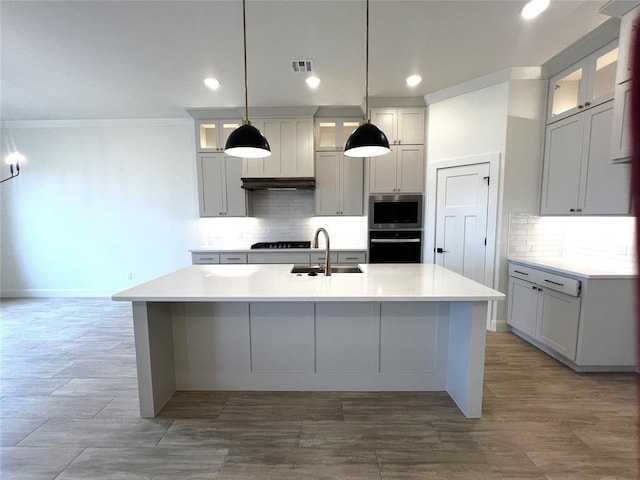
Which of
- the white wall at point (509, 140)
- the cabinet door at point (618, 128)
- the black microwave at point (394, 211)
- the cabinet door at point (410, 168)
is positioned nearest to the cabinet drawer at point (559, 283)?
the white wall at point (509, 140)

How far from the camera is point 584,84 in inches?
108

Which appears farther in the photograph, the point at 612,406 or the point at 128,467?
the point at 612,406

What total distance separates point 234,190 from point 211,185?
344mm

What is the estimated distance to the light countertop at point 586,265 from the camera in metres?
2.44

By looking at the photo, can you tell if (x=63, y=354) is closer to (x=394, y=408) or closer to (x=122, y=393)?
(x=122, y=393)

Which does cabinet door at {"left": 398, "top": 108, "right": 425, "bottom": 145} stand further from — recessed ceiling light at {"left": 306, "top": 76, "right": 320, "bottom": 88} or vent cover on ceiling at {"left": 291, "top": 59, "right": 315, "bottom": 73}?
vent cover on ceiling at {"left": 291, "top": 59, "right": 315, "bottom": 73}

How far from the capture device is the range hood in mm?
4141

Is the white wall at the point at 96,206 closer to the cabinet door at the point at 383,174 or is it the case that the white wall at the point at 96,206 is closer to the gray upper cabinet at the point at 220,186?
the gray upper cabinet at the point at 220,186

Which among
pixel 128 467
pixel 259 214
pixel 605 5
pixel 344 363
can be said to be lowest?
pixel 128 467

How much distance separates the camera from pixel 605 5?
7.01 ft

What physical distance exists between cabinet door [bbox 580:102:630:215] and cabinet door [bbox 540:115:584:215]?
76 mm

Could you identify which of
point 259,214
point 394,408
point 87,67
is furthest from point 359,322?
point 87,67

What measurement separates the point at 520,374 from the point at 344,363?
1577 millimetres

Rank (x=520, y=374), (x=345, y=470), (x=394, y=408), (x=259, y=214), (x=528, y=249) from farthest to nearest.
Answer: (x=259, y=214), (x=528, y=249), (x=520, y=374), (x=394, y=408), (x=345, y=470)
